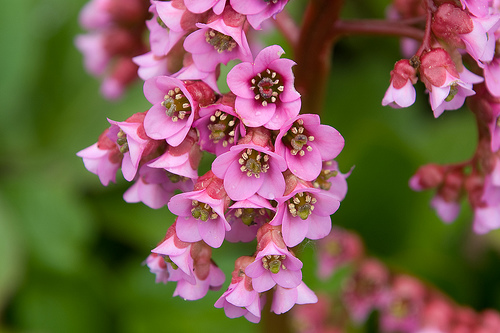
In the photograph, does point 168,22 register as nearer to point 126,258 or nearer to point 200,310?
point 200,310

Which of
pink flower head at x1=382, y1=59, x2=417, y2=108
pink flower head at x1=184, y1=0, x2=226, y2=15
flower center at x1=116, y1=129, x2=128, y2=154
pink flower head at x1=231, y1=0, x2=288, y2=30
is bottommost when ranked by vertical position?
flower center at x1=116, y1=129, x2=128, y2=154

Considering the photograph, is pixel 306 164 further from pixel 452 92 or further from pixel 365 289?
pixel 365 289

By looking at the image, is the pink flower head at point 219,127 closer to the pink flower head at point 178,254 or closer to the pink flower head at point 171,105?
the pink flower head at point 171,105

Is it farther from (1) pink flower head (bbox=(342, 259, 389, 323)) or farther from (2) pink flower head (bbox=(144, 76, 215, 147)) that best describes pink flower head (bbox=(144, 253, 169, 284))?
(1) pink flower head (bbox=(342, 259, 389, 323))

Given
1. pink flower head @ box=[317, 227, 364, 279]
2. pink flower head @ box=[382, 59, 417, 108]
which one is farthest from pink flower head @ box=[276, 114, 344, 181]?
pink flower head @ box=[317, 227, 364, 279]

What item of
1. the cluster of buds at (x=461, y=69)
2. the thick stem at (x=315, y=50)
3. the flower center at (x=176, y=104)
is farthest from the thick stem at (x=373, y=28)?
the flower center at (x=176, y=104)

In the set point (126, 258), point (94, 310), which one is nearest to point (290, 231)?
point (94, 310)
